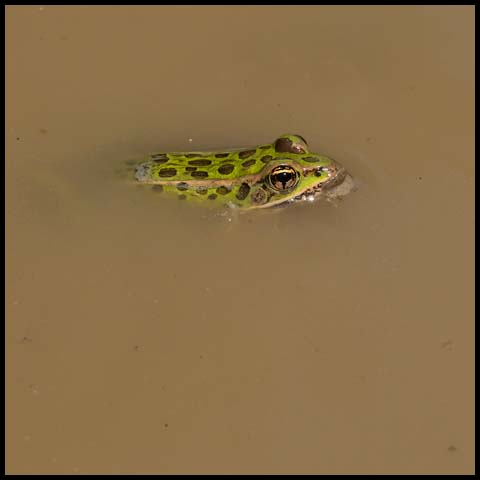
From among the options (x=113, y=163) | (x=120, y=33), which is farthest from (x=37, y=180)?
(x=120, y=33)

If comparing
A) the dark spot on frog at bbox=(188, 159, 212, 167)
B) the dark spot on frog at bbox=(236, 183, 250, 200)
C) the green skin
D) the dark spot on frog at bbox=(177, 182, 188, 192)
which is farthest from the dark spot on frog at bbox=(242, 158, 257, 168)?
the dark spot on frog at bbox=(177, 182, 188, 192)

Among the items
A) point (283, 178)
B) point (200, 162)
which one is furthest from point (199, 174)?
point (283, 178)

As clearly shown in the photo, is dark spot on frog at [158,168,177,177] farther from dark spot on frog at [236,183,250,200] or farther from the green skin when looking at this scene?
dark spot on frog at [236,183,250,200]

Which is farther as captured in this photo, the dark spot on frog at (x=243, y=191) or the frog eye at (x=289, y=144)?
the dark spot on frog at (x=243, y=191)

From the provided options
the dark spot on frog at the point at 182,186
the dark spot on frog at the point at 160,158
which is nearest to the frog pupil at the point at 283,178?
the dark spot on frog at the point at 182,186

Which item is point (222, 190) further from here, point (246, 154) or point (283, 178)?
point (283, 178)

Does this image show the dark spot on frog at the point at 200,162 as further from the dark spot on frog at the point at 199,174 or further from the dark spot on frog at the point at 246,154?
the dark spot on frog at the point at 246,154
